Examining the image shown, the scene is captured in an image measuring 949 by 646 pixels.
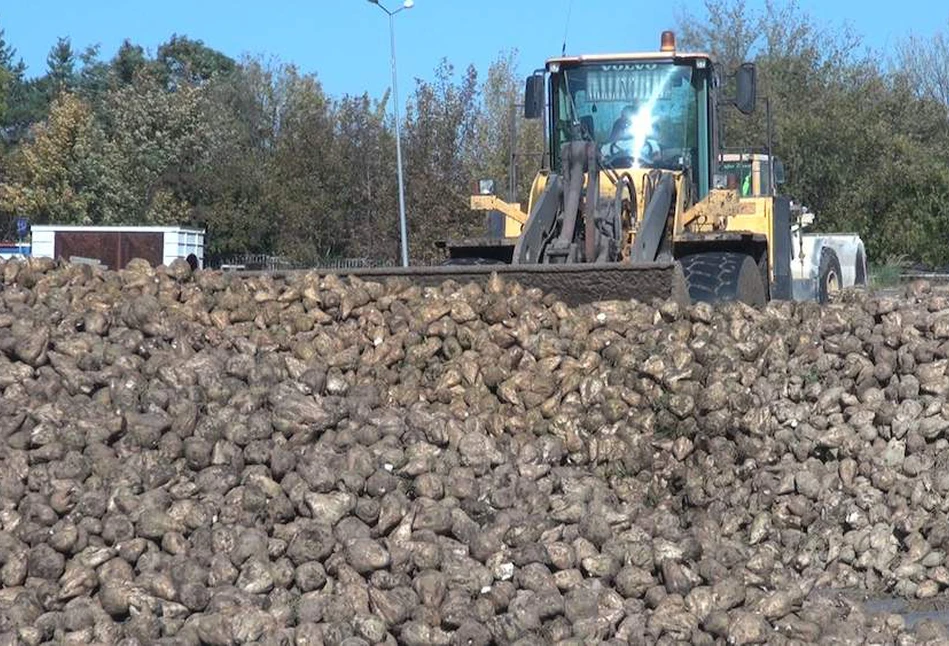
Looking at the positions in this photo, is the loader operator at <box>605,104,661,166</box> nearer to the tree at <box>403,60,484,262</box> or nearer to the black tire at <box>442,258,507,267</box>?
the black tire at <box>442,258,507,267</box>

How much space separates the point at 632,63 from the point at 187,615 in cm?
749

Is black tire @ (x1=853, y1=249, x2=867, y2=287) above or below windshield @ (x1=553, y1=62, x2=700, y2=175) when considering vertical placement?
below

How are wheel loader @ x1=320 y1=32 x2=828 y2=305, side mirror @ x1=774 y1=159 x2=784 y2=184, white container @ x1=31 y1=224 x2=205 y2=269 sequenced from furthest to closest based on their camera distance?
white container @ x1=31 y1=224 x2=205 y2=269 < side mirror @ x1=774 y1=159 x2=784 y2=184 < wheel loader @ x1=320 y1=32 x2=828 y2=305

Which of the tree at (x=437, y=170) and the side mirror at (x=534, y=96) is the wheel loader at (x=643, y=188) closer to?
the side mirror at (x=534, y=96)

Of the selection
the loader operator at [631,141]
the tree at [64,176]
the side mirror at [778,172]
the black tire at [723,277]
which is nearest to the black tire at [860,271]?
the side mirror at [778,172]

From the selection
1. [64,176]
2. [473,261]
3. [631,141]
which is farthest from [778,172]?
[64,176]

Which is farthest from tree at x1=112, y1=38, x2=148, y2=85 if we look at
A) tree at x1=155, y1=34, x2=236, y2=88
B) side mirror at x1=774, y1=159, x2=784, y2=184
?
side mirror at x1=774, y1=159, x2=784, y2=184

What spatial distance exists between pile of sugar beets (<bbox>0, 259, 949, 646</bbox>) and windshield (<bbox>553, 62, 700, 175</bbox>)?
9.21 ft

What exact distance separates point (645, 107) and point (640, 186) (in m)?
0.77

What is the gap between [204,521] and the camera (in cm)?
623

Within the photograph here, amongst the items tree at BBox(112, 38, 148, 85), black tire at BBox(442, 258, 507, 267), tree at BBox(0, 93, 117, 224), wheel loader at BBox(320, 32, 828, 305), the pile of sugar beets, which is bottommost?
the pile of sugar beets

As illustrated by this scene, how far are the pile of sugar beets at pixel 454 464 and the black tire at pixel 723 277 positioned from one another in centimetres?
127

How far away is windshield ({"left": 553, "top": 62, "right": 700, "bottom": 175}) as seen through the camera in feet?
39.3

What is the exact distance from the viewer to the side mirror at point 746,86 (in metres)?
11.8
